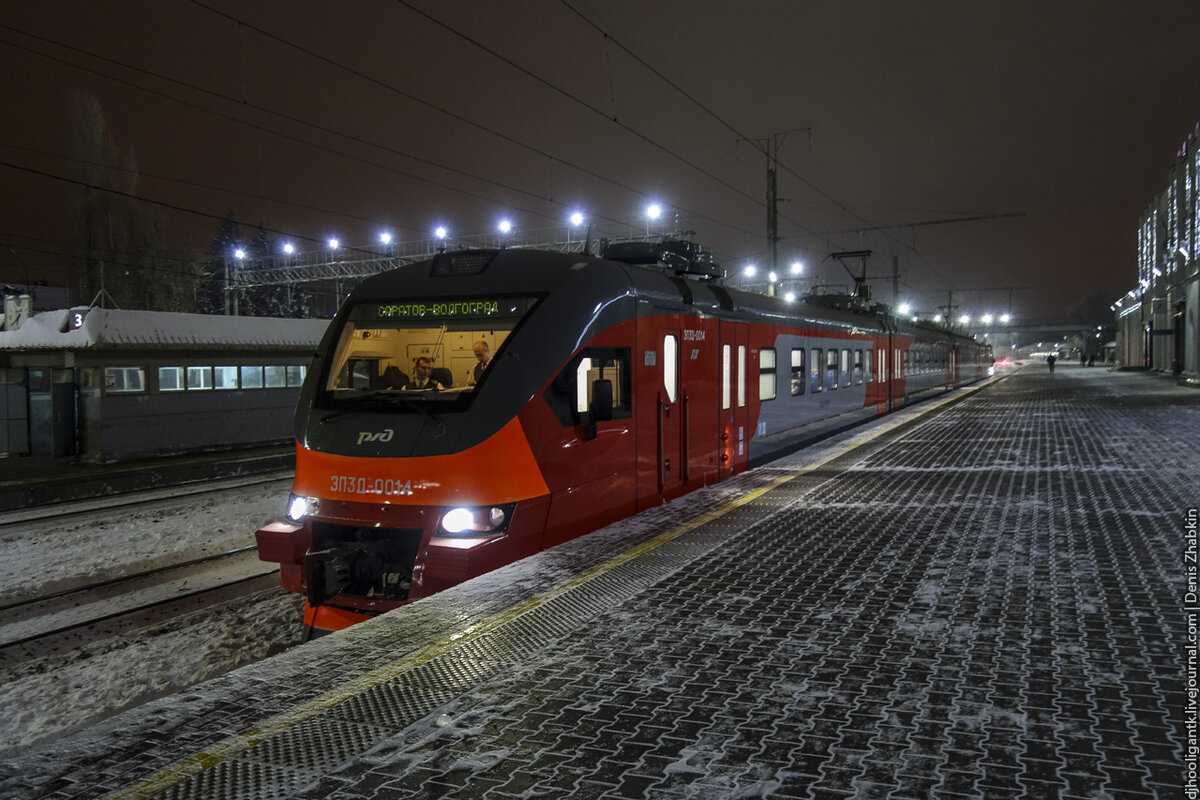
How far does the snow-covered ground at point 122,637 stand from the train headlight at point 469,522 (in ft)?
6.54

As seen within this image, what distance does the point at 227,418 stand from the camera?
65.5 ft

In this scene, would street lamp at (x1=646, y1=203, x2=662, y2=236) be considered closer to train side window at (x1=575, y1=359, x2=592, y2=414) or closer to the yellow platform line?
train side window at (x1=575, y1=359, x2=592, y2=414)

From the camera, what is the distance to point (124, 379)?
17.6 meters

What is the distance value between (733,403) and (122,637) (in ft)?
25.1

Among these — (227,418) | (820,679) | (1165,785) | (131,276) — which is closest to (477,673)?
(820,679)

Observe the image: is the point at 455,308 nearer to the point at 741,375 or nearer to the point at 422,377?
the point at 422,377

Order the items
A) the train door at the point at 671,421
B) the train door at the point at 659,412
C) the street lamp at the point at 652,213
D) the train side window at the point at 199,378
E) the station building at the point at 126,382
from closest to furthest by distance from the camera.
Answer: the train door at the point at 659,412 < the train door at the point at 671,421 < the station building at the point at 126,382 < the train side window at the point at 199,378 < the street lamp at the point at 652,213

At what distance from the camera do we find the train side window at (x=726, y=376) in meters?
10.8

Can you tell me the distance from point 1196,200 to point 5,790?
1710 inches

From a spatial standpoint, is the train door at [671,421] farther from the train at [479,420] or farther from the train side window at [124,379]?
the train side window at [124,379]

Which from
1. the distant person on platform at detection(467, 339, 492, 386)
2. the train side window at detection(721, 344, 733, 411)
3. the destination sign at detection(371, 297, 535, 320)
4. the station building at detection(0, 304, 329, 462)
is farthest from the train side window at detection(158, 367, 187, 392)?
the distant person on platform at detection(467, 339, 492, 386)

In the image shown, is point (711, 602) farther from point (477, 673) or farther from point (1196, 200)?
point (1196, 200)

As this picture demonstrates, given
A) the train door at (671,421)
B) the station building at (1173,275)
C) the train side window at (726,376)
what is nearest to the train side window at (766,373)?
the train side window at (726,376)

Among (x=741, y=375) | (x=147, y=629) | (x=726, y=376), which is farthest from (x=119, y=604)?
(x=741, y=375)
